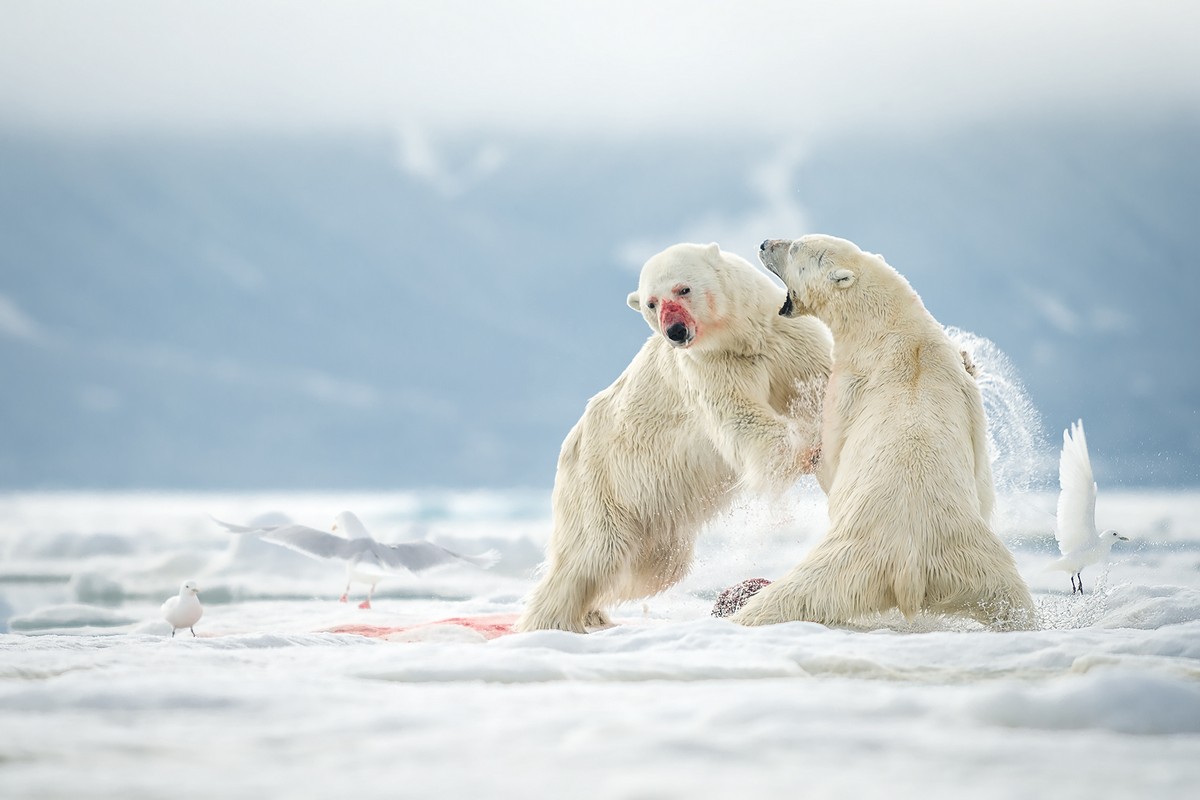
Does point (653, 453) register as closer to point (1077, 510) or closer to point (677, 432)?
point (677, 432)

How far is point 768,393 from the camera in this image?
591cm

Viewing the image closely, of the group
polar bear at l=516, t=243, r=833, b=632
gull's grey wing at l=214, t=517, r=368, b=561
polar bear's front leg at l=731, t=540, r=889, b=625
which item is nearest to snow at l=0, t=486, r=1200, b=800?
polar bear's front leg at l=731, t=540, r=889, b=625

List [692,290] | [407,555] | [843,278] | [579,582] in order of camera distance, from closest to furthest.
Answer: [843,278] → [692,290] → [579,582] → [407,555]

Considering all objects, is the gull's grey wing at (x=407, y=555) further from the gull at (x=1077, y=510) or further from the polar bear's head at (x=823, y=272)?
the gull at (x=1077, y=510)

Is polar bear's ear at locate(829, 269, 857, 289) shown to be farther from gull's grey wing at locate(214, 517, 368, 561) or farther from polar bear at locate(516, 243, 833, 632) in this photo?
gull's grey wing at locate(214, 517, 368, 561)

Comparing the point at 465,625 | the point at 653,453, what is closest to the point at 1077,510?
the point at 653,453

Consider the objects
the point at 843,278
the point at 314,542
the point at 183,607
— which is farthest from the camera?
the point at 314,542

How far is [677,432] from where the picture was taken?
6.16 metres

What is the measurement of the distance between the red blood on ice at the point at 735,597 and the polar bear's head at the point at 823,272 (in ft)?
5.00

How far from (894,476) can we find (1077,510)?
2.07 metres

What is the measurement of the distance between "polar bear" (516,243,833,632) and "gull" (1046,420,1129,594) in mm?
1502

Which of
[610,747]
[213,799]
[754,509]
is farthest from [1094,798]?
Result: [754,509]

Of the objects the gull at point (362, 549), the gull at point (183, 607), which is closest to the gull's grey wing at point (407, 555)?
the gull at point (362, 549)

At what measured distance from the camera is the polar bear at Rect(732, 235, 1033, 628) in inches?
175
